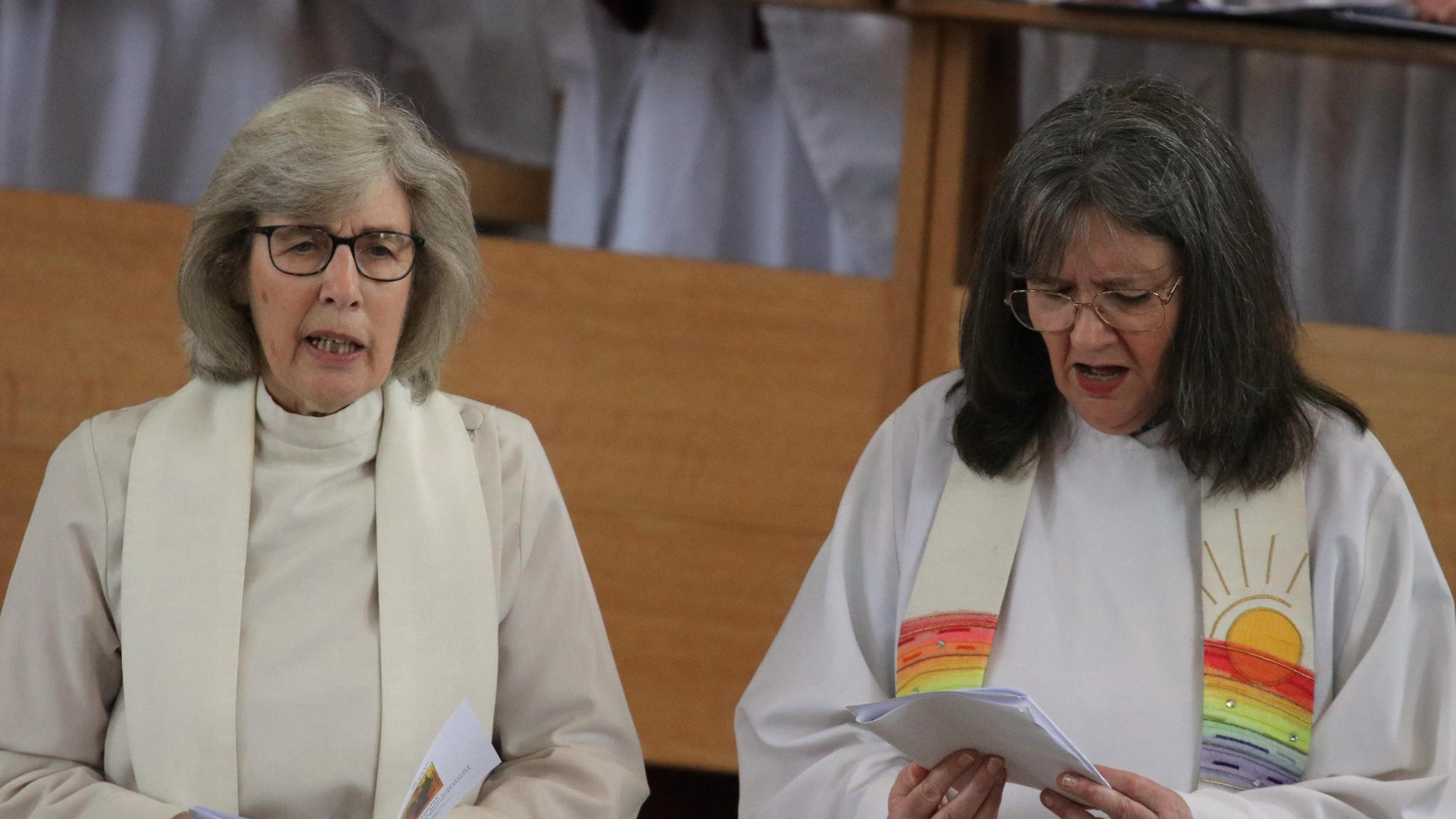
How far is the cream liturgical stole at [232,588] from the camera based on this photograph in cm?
223

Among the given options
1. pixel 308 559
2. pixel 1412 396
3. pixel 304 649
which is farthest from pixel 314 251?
pixel 1412 396

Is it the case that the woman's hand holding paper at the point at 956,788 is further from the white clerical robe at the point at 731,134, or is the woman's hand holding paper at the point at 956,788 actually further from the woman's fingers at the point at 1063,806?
the white clerical robe at the point at 731,134

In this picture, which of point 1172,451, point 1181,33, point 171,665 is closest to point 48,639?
point 171,665

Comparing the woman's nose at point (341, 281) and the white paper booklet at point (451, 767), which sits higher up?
the woman's nose at point (341, 281)

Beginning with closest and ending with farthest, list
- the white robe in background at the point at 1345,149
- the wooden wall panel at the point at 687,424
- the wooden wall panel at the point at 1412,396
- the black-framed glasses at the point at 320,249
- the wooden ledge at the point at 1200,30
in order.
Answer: the black-framed glasses at the point at 320,249, the wooden ledge at the point at 1200,30, the wooden wall panel at the point at 1412,396, the wooden wall panel at the point at 687,424, the white robe in background at the point at 1345,149

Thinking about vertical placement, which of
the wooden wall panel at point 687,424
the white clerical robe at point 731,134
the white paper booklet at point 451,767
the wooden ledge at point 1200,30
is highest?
the wooden ledge at point 1200,30

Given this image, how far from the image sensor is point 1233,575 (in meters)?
2.36

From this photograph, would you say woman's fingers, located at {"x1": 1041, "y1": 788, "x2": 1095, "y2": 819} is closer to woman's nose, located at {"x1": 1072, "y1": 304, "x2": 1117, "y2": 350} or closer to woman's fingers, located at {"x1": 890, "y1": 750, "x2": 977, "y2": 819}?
woman's fingers, located at {"x1": 890, "y1": 750, "x2": 977, "y2": 819}

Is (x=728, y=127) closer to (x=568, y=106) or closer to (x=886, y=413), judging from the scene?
(x=568, y=106)

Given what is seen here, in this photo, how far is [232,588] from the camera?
90.7 inches

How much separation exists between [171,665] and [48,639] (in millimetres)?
176

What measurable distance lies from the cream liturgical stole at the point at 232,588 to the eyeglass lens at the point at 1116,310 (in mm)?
860

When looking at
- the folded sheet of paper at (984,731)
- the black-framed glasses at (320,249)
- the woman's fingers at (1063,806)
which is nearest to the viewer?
the folded sheet of paper at (984,731)

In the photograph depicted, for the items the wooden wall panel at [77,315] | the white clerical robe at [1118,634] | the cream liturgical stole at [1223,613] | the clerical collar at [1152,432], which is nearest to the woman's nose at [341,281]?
the white clerical robe at [1118,634]
